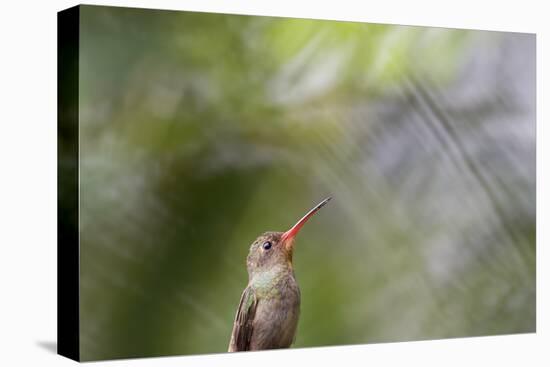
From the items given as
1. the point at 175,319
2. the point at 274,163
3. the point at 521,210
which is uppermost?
the point at 274,163

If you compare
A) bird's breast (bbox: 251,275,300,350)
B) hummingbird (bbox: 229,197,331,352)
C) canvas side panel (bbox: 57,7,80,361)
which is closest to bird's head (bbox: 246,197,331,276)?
hummingbird (bbox: 229,197,331,352)

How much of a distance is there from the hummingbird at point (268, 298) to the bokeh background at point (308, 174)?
3.3 inches

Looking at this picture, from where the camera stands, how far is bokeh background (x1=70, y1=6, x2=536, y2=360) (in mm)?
6613

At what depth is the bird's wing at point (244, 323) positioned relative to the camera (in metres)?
6.86

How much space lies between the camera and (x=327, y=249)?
7270 mm

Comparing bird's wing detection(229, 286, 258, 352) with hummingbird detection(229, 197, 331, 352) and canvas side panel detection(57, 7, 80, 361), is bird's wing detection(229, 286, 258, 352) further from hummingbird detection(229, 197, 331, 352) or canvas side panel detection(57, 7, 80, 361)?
canvas side panel detection(57, 7, 80, 361)

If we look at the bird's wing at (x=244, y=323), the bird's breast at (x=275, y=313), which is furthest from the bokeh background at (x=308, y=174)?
the bird's breast at (x=275, y=313)

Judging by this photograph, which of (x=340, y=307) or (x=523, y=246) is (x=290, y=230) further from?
(x=523, y=246)

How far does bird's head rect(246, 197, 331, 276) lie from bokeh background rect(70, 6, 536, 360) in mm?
75

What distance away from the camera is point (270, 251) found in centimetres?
695

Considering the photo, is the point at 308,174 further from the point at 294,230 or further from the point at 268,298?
the point at 268,298

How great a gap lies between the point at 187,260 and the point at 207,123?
2.93 feet

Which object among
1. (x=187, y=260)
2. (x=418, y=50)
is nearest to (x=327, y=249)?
(x=187, y=260)

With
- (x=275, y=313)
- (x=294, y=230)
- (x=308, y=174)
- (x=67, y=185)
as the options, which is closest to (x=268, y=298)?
(x=275, y=313)
